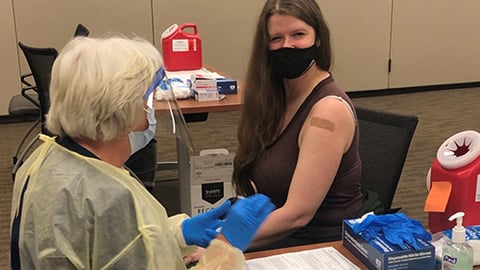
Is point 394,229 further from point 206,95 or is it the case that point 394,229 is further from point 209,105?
point 206,95

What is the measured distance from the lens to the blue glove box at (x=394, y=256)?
1.20 m

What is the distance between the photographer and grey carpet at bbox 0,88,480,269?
3498mm

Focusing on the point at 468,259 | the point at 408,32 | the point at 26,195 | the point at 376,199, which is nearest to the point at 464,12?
the point at 408,32

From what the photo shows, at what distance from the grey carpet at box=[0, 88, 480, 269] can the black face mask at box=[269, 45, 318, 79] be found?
1.03 m

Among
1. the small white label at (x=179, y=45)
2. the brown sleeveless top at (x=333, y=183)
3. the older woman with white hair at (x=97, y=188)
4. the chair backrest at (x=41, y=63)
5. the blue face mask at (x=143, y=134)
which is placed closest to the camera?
the older woman with white hair at (x=97, y=188)

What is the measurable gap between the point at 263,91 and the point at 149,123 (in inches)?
27.4

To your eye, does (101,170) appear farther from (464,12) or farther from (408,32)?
(464,12)

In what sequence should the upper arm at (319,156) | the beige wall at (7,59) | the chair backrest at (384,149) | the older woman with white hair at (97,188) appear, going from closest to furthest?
the older woman with white hair at (97,188) < the upper arm at (319,156) < the chair backrest at (384,149) < the beige wall at (7,59)

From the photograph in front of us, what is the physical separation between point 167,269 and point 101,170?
8.8 inches

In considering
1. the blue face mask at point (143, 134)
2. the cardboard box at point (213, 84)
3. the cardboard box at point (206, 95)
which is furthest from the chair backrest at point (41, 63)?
the blue face mask at point (143, 134)

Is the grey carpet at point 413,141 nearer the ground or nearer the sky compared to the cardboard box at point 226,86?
nearer the ground

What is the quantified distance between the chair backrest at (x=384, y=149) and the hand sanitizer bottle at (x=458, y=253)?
0.65m

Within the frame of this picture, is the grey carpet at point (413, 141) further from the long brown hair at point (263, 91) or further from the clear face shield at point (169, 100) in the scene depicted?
the clear face shield at point (169, 100)

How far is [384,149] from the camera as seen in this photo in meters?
1.93
